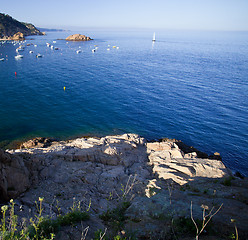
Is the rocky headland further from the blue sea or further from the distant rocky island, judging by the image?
the distant rocky island

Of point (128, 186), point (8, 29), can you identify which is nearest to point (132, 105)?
point (128, 186)

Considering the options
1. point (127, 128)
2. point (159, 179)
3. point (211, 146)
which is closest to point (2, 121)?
point (127, 128)

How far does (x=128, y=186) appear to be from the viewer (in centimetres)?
1766

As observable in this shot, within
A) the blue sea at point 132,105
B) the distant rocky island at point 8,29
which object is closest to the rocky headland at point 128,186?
the blue sea at point 132,105

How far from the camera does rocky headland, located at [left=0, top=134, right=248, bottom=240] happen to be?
8.73 metres

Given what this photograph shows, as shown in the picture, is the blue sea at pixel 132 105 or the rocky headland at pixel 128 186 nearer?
the rocky headland at pixel 128 186

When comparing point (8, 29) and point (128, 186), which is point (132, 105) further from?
point (8, 29)

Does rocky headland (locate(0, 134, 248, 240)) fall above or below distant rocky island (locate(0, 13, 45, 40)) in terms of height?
below

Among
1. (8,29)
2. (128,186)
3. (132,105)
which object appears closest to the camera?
(128,186)

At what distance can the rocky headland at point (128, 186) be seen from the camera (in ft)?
28.6

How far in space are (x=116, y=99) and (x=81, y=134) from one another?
18063 millimetres

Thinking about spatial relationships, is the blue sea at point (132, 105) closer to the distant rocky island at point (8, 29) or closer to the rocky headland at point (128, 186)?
the rocky headland at point (128, 186)

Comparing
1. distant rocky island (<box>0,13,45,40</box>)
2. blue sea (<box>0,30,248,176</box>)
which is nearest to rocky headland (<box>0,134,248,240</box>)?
blue sea (<box>0,30,248,176</box>)

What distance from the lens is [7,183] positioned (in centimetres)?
1413
